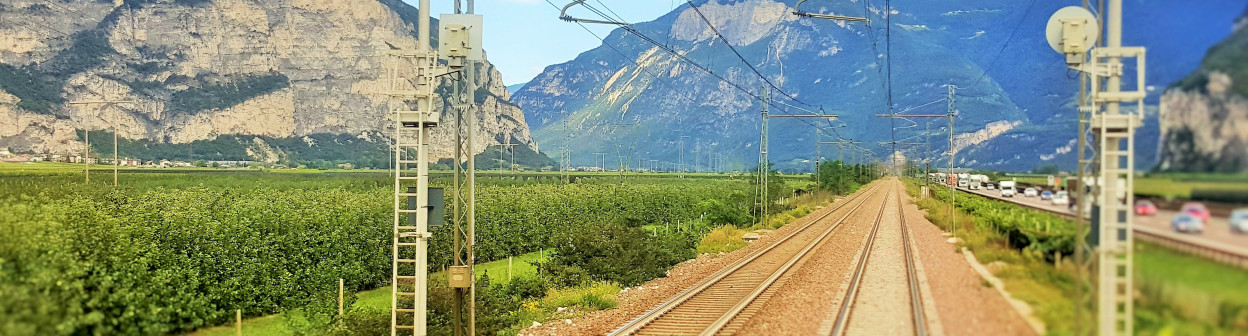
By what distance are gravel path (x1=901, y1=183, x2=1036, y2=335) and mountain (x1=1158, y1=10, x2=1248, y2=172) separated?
2.97m

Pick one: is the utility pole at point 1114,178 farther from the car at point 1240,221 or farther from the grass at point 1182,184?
the car at point 1240,221

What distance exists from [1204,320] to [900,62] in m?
193

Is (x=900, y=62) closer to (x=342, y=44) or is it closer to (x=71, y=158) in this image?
(x=342, y=44)

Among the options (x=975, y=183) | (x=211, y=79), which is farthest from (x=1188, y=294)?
(x=211, y=79)

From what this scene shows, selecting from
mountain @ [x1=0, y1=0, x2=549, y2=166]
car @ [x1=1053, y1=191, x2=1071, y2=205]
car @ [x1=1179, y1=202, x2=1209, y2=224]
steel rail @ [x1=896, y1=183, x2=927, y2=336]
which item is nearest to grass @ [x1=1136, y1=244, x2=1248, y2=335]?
car @ [x1=1179, y1=202, x2=1209, y2=224]

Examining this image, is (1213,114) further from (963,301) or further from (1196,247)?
(963,301)

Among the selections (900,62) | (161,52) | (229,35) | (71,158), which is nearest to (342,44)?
(229,35)

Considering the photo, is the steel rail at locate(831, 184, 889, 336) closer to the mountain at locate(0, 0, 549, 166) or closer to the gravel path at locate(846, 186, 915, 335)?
the gravel path at locate(846, 186, 915, 335)

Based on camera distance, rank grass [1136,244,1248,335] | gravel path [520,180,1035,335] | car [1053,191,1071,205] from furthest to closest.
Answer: car [1053,191,1071,205] → gravel path [520,180,1035,335] → grass [1136,244,1248,335]

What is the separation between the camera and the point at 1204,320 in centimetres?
750

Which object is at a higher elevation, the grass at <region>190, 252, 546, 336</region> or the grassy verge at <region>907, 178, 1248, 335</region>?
the grassy verge at <region>907, 178, 1248, 335</region>

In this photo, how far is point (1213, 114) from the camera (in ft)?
26.7

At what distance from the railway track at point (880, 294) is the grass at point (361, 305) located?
6592 millimetres

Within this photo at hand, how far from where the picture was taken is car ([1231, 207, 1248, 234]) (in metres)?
7.33
